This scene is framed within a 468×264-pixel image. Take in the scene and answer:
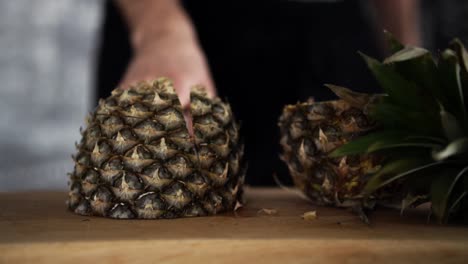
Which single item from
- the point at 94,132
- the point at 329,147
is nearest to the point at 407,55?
the point at 329,147

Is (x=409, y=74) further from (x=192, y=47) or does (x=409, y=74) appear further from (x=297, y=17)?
(x=297, y=17)

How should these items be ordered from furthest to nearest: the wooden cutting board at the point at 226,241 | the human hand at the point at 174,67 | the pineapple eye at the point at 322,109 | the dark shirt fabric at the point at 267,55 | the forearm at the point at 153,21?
the dark shirt fabric at the point at 267,55 < the forearm at the point at 153,21 < the human hand at the point at 174,67 < the pineapple eye at the point at 322,109 < the wooden cutting board at the point at 226,241

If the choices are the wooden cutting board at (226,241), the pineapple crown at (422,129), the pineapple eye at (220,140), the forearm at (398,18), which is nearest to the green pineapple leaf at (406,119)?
the pineapple crown at (422,129)

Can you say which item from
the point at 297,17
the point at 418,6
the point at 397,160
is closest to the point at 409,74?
the point at 397,160

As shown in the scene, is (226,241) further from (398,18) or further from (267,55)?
(398,18)

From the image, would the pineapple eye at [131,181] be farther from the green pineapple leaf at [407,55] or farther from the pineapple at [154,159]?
the green pineapple leaf at [407,55]

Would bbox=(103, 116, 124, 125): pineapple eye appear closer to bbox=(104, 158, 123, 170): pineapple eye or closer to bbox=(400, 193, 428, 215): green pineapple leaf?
bbox=(104, 158, 123, 170): pineapple eye
